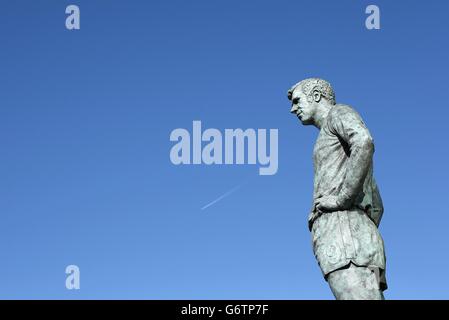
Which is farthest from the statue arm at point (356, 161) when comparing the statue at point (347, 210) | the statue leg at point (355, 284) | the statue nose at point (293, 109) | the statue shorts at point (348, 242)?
the statue nose at point (293, 109)

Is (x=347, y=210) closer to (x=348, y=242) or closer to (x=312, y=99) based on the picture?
(x=348, y=242)

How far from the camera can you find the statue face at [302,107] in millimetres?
15781

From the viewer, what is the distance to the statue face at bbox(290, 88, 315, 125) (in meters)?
15.8

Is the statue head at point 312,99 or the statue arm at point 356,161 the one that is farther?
the statue head at point 312,99

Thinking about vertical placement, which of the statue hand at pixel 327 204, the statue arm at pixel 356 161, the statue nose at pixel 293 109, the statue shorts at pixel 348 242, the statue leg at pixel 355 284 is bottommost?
the statue leg at pixel 355 284

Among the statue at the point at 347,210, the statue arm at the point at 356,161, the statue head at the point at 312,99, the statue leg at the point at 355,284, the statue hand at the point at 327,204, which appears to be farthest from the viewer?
the statue head at the point at 312,99

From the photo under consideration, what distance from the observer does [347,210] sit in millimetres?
14758

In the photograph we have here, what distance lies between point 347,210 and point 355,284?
1.14 meters

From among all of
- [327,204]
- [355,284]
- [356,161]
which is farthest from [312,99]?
[355,284]

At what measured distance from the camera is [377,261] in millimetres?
14359

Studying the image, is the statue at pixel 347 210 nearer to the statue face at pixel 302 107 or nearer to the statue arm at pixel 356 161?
the statue arm at pixel 356 161

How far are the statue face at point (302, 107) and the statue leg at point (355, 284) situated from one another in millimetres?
2588

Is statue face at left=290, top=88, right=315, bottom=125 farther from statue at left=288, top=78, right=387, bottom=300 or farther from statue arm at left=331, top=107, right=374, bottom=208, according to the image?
statue arm at left=331, top=107, right=374, bottom=208
